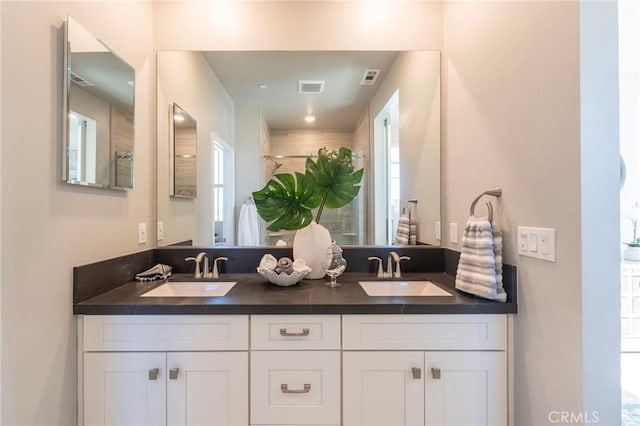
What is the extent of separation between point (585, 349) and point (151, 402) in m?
1.56

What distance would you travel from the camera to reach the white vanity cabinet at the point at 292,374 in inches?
50.8

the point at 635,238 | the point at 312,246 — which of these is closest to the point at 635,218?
the point at 635,238

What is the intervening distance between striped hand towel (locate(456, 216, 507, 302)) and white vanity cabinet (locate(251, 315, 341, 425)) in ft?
2.06

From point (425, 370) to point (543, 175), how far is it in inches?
33.9

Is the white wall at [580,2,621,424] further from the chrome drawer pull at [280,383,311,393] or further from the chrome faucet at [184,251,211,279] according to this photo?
the chrome faucet at [184,251,211,279]

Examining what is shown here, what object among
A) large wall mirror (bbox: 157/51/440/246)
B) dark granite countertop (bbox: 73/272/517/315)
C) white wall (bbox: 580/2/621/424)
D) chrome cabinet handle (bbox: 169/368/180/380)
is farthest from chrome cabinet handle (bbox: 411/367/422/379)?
chrome cabinet handle (bbox: 169/368/180/380)

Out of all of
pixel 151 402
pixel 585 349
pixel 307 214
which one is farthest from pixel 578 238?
pixel 151 402

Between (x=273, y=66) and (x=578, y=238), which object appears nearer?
(x=578, y=238)

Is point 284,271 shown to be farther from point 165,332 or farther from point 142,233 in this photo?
point 142,233

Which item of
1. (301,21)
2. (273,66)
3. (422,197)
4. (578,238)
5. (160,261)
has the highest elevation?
(301,21)

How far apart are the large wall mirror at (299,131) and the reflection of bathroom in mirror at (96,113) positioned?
345 mm

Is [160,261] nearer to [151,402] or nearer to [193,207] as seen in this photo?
[193,207]

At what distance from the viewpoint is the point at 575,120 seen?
3.25 feet

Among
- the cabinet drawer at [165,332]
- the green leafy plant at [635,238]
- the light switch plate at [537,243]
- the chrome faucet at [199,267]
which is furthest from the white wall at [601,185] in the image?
the green leafy plant at [635,238]
